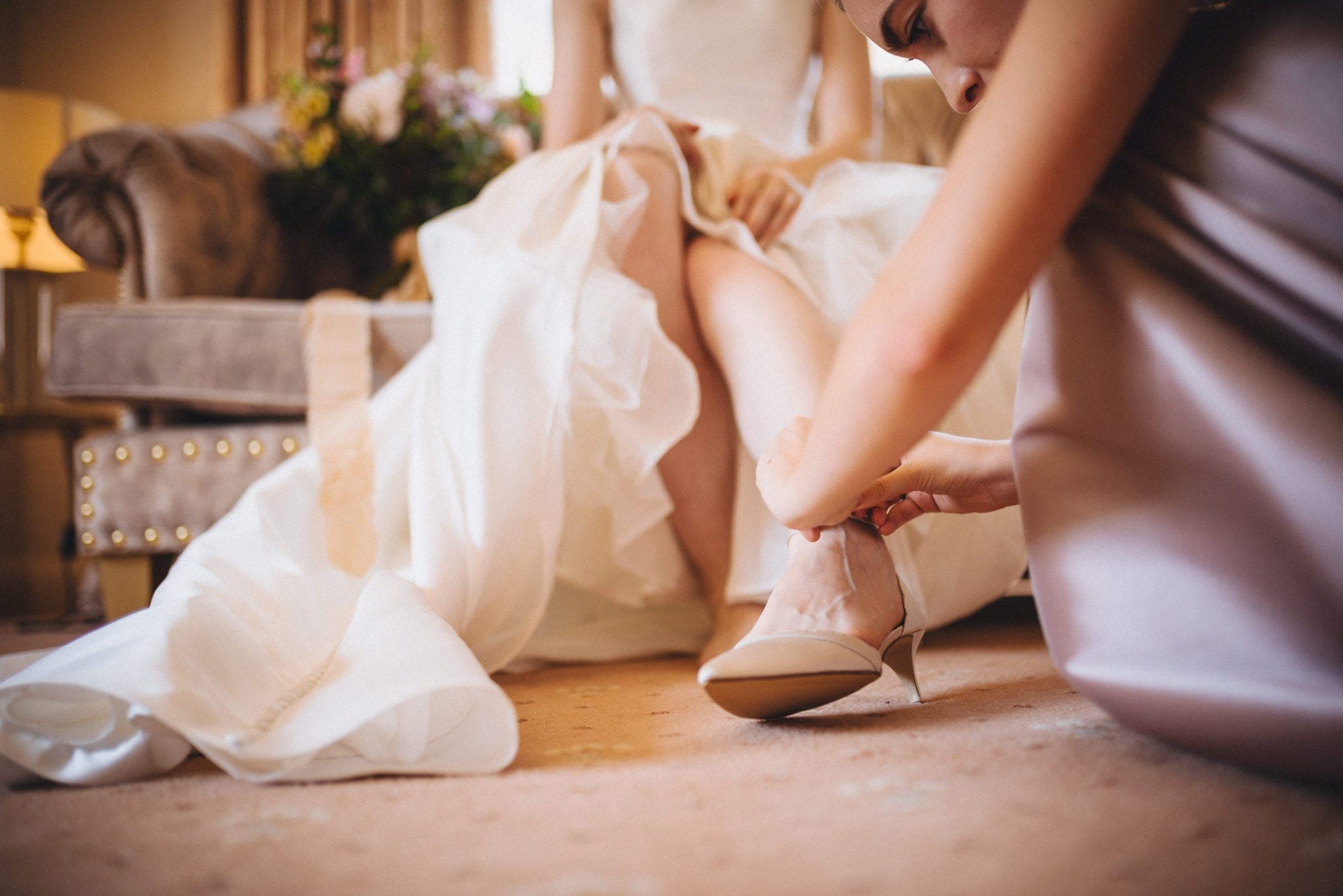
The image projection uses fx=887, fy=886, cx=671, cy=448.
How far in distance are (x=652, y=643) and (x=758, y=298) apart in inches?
14.5

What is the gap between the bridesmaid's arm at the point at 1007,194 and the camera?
0.40 meters

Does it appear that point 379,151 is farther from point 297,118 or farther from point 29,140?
point 29,140

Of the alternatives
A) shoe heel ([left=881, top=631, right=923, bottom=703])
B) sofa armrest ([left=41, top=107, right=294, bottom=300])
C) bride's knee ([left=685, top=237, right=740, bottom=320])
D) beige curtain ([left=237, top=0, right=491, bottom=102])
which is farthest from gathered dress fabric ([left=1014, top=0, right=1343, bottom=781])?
beige curtain ([left=237, top=0, right=491, bottom=102])

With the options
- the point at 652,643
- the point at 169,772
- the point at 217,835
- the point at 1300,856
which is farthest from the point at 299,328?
the point at 1300,856

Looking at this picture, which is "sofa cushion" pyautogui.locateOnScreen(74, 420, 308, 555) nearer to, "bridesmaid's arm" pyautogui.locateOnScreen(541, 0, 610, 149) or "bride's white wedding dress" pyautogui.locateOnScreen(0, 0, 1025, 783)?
"bride's white wedding dress" pyautogui.locateOnScreen(0, 0, 1025, 783)

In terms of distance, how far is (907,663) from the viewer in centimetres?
64

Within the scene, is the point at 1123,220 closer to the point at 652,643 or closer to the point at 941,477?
the point at 941,477

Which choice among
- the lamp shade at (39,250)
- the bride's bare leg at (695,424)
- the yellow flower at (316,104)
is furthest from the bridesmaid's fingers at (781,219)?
the lamp shade at (39,250)

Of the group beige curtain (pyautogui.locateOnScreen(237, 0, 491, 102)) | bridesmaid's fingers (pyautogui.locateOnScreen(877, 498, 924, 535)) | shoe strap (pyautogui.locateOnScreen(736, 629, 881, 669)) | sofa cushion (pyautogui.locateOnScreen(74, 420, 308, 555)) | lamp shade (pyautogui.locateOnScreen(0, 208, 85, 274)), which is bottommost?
sofa cushion (pyautogui.locateOnScreen(74, 420, 308, 555))

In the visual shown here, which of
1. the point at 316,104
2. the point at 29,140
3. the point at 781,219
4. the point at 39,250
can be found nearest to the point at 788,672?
the point at 781,219

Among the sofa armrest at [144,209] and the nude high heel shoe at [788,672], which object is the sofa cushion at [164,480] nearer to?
the sofa armrest at [144,209]

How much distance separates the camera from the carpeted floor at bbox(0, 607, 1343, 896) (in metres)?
0.33

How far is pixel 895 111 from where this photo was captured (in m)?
1.73

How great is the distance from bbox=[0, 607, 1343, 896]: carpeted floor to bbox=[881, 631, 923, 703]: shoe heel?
0.08 metres
